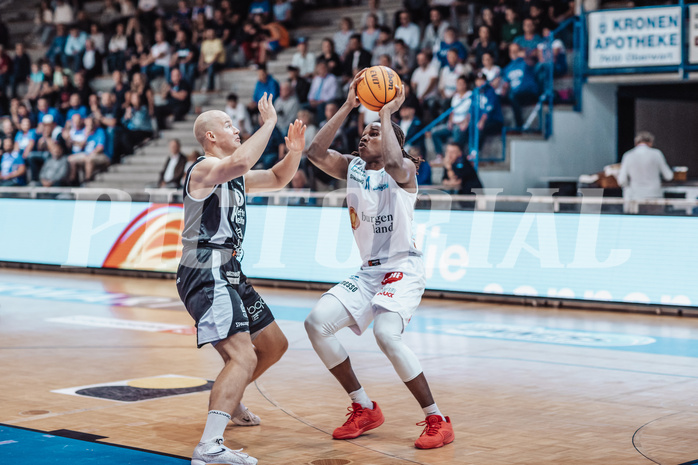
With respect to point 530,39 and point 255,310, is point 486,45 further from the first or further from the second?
point 255,310

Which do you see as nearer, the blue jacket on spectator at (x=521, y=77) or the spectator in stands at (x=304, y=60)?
the blue jacket on spectator at (x=521, y=77)

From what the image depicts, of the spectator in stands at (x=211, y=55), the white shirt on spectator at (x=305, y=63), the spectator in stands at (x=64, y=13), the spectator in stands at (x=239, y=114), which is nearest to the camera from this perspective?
the spectator in stands at (x=239, y=114)

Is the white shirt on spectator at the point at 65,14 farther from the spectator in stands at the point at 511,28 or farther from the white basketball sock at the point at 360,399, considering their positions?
the white basketball sock at the point at 360,399

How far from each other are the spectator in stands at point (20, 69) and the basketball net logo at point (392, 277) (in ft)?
68.4

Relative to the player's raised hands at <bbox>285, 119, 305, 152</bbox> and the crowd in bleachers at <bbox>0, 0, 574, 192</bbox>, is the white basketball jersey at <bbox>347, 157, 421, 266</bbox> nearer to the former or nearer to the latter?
the player's raised hands at <bbox>285, 119, 305, 152</bbox>

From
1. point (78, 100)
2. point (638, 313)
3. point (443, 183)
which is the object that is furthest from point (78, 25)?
point (638, 313)

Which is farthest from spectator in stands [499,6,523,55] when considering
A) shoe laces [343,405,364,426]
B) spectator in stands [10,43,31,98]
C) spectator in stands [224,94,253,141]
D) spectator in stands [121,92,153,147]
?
spectator in stands [10,43,31,98]

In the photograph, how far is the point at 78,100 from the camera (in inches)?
906

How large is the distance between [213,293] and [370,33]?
14.2m

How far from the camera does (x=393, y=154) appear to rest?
634 cm

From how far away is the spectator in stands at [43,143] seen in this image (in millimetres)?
22250

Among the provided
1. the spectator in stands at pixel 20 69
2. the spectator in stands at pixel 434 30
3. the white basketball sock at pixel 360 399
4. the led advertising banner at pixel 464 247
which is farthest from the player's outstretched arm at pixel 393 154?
the spectator in stands at pixel 20 69

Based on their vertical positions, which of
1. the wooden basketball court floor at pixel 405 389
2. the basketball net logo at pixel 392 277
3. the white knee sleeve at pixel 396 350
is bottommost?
the wooden basketball court floor at pixel 405 389

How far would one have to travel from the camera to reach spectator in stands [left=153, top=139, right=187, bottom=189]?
19172 mm
